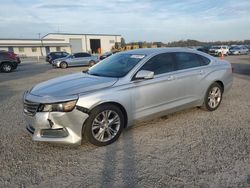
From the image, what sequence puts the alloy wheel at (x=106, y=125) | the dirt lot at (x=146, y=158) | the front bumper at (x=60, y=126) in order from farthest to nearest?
1. the alloy wheel at (x=106, y=125)
2. the front bumper at (x=60, y=126)
3. the dirt lot at (x=146, y=158)

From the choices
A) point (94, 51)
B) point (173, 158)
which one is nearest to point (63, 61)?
point (173, 158)

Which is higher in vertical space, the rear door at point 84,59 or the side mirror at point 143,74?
the side mirror at point 143,74

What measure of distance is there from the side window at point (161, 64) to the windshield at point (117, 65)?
0.20 metres

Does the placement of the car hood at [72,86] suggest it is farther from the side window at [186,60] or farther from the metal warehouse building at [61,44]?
the metal warehouse building at [61,44]

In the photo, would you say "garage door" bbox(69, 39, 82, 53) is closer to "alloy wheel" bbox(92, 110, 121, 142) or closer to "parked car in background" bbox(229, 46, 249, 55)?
"parked car in background" bbox(229, 46, 249, 55)

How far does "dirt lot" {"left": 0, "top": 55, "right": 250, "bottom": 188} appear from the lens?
3555 millimetres

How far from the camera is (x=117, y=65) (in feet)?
18.6

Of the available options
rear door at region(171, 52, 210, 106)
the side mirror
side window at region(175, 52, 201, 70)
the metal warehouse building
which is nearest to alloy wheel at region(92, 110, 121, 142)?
the side mirror

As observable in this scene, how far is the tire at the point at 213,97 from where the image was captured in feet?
21.3

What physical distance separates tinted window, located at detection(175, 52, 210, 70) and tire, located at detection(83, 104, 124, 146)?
1.95 metres

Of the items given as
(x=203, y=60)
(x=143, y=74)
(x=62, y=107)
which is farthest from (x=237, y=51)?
(x=62, y=107)

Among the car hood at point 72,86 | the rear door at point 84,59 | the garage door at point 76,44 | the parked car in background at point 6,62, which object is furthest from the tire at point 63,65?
the garage door at point 76,44

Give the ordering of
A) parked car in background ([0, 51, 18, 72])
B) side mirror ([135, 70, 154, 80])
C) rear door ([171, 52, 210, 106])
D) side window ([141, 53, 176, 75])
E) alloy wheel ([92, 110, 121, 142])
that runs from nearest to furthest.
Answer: alloy wheel ([92, 110, 121, 142]) < side mirror ([135, 70, 154, 80]) < side window ([141, 53, 176, 75]) < rear door ([171, 52, 210, 106]) < parked car in background ([0, 51, 18, 72])

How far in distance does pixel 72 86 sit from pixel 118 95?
807 mm
